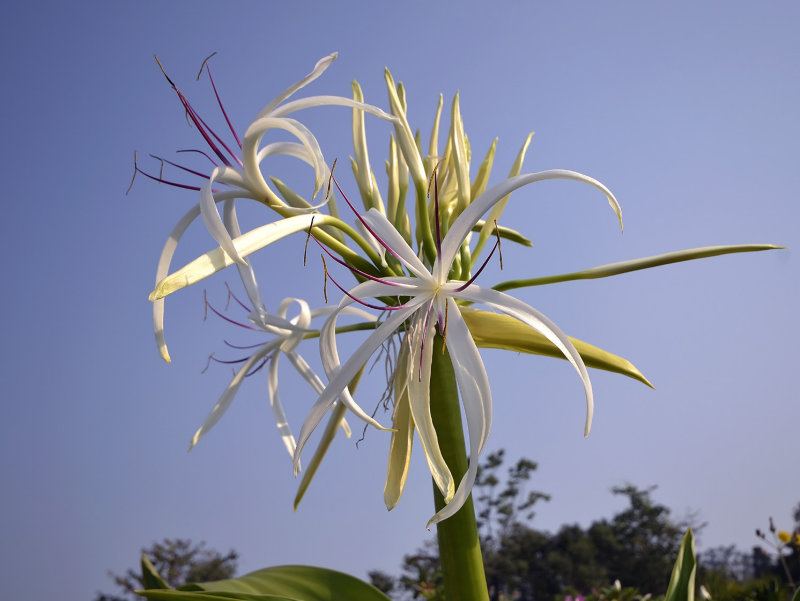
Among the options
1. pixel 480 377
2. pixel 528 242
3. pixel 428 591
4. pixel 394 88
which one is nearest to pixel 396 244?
pixel 480 377

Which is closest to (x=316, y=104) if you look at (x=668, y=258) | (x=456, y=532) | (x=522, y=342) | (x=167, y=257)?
(x=167, y=257)

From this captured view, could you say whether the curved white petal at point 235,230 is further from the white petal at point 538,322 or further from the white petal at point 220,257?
the white petal at point 538,322

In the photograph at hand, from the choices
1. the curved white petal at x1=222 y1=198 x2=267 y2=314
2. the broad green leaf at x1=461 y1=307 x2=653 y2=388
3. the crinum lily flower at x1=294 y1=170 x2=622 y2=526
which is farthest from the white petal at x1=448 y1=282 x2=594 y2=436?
the curved white petal at x1=222 y1=198 x2=267 y2=314

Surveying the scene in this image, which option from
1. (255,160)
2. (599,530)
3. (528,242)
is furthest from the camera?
(599,530)

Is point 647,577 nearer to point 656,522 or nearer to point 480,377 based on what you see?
point 656,522

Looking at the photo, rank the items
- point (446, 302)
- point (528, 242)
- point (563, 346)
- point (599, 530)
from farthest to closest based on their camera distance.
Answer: point (599, 530), point (528, 242), point (446, 302), point (563, 346)

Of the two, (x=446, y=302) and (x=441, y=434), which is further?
(x=441, y=434)

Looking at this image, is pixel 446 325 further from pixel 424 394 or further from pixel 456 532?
pixel 456 532
